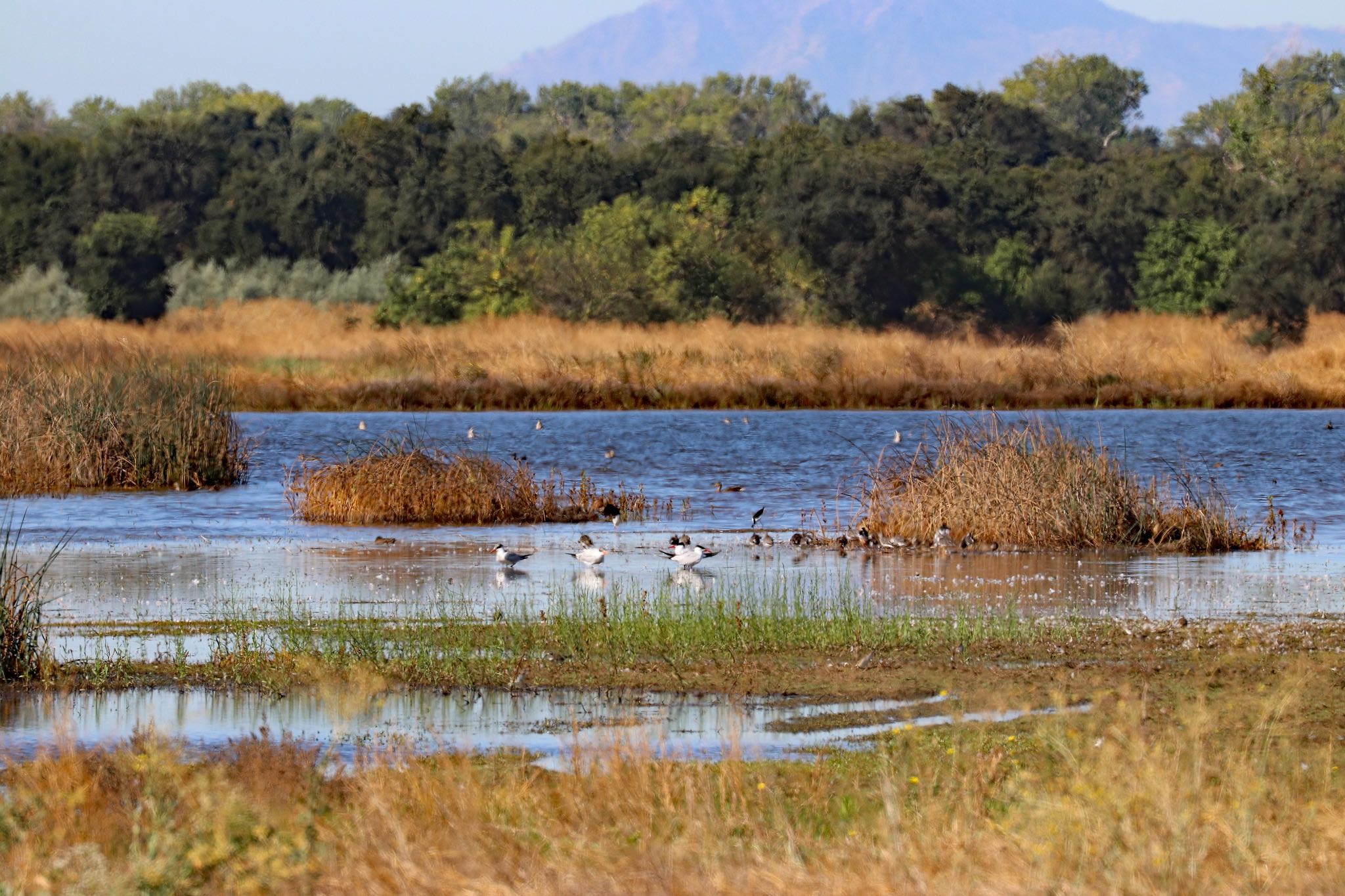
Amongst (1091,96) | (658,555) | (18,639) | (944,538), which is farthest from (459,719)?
(1091,96)

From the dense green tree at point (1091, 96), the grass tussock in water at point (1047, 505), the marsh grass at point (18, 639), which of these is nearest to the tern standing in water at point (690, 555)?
the grass tussock in water at point (1047, 505)

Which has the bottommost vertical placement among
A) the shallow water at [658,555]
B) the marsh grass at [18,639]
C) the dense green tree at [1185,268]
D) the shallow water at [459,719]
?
the shallow water at [658,555]

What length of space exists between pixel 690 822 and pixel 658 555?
527 inches

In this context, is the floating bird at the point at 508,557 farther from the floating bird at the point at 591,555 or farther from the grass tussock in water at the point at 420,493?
the grass tussock in water at the point at 420,493

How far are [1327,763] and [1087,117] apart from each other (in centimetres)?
11151

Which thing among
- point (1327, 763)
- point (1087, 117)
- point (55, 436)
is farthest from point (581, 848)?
point (1087, 117)

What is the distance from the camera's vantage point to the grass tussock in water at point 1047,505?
66.8 feet

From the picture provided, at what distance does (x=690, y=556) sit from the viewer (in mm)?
18266

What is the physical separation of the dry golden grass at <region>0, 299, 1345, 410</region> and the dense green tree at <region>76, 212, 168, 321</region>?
371 inches

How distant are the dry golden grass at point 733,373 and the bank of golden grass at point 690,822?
39.5 m

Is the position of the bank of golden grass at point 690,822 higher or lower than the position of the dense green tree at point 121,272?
lower

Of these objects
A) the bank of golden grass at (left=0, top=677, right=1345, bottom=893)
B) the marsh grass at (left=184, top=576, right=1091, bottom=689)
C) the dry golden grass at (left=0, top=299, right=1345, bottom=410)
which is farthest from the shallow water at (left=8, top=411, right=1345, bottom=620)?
the dry golden grass at (left=0, top=299, right=1345, bottom=410)

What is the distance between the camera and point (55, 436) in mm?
26750

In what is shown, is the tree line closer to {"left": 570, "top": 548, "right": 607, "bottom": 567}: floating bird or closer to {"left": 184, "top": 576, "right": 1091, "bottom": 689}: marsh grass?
{"left": 570, "top": 548, "right": 607, "bottom": 567}: floating bird
